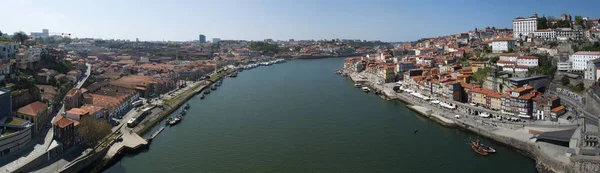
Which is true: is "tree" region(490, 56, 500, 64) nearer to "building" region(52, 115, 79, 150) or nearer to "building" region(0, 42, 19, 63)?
"building" region(52, 115, 79, 150)

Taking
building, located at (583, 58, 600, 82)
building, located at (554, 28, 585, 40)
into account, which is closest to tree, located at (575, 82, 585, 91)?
building, located at (583, 58, 600, 82)

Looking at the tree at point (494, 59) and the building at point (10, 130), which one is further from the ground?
the tree at point (494, 59)

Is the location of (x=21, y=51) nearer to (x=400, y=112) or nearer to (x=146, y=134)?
(x=146, y=134)

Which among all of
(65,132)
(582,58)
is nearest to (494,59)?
(582,58)

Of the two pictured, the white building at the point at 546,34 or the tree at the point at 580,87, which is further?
the white building at the point at 546,34

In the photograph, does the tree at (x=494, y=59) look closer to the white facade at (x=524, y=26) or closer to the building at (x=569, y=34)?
the building at (x=569, y=34)

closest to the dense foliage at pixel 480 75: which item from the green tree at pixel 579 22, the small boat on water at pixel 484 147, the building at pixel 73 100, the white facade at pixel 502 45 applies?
the white facade at pixel 502 45

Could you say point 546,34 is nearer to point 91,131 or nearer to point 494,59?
point 494,59
